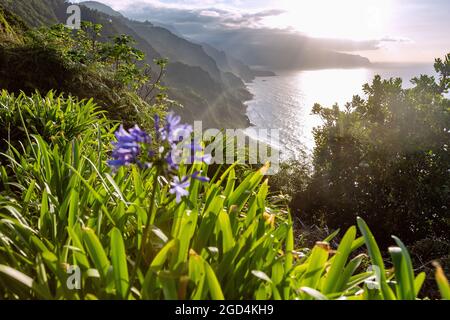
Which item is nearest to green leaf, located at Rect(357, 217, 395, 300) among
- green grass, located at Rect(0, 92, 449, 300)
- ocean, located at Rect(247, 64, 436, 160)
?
green grass, located at Rect(0, 92, 449, 300)

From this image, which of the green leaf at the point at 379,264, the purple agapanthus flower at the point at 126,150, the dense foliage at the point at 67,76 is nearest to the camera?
the purple agapanthus flower at the point at 126,150

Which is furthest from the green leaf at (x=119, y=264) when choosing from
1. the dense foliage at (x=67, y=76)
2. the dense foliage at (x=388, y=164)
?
the dense foliage at (x=67, y=76)

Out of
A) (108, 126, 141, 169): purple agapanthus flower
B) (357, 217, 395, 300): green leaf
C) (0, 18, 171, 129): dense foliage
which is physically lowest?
(357, 217, 395, 300): green leaf

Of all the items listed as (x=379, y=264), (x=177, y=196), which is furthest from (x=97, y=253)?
(x=379, y=264)

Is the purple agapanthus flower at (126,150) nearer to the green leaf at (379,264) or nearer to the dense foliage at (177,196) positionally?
the dense foliage at (177,196)

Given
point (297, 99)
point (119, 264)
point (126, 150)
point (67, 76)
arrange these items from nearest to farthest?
point (126, 150) < point (119, 264) < point (67, 76) < point (297, 99)

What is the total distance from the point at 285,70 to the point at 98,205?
199969mm

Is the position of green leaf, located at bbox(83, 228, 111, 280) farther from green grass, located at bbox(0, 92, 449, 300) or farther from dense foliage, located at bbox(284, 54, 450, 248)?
dense foliage, located at bbox(284, 54, 450, 248)

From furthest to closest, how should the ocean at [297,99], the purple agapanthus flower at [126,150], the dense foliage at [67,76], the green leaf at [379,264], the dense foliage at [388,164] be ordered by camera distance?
the ocean at [297,99] → the dense foliage at [67,76] → the dense foliage at [388,164] → the green leaf at [379,264] → the purple agapanthus flower at [126,150]

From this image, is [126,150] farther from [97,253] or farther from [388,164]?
[388,164]

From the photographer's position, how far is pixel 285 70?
194 meters

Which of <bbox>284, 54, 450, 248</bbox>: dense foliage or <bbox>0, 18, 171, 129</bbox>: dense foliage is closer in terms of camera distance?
<bbox>284, 54, 450, 248</bbox>: dense foliage
